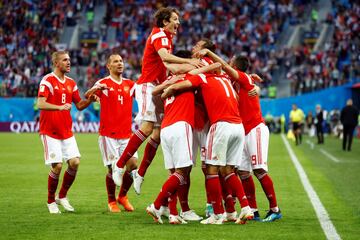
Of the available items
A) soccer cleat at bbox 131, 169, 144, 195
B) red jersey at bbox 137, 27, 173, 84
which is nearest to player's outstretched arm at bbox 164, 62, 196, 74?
red jersey at bbox 137, 27, 173, 84

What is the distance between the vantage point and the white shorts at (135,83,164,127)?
12.4m

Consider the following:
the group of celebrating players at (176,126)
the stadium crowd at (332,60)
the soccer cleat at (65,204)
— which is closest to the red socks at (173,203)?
the group of celebrating players at (176,126)

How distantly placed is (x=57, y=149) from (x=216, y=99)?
9.92ft

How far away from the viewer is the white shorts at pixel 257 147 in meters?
12.1

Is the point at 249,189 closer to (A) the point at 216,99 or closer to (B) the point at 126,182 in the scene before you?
(A) the point at 216,99

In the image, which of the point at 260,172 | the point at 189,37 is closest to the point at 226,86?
the point at 260,172

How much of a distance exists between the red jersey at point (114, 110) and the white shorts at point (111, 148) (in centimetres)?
7

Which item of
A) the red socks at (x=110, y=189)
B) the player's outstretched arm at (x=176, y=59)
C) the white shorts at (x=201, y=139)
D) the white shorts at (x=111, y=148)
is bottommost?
the red socks at (x=110, y=189)

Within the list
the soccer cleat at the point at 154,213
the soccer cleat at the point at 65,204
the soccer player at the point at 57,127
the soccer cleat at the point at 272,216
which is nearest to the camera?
the soccer cleat at the point at 154,213

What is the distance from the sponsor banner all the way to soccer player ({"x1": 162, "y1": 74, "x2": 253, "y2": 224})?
40.3 meters

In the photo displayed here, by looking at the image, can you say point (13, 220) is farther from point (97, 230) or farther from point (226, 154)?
point (226, 154)

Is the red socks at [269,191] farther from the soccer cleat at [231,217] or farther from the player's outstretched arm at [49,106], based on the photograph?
the player's outstretched arm at [49,106]

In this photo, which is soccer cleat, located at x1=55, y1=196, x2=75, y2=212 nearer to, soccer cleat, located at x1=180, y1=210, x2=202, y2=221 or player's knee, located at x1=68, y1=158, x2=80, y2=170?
player's knee, located at x1=68, y1=158, x2=80, y2=170

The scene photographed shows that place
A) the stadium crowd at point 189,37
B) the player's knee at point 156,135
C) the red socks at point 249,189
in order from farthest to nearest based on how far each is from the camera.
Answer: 1. the stadium crowd at point 189,37
2. the player's knee at point 156,135
3. the red socks at point 249,189
